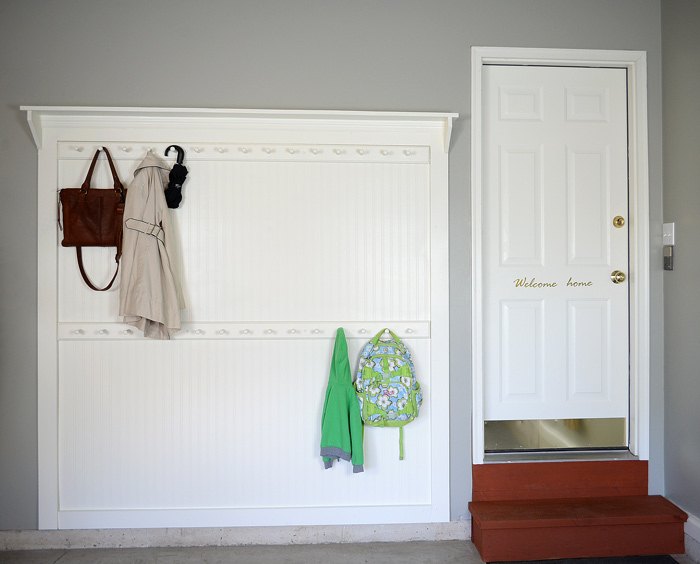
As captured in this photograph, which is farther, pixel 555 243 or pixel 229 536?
pixel 555 243

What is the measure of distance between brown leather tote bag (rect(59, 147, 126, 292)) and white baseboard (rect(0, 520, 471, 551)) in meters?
1.16

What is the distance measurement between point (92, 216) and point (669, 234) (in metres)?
2.60

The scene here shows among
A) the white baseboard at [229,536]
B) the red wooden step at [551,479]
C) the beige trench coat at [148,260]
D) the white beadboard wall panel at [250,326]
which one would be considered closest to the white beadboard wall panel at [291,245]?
the white beadboard wall panel at [250,326]

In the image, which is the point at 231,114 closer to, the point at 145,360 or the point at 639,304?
the point at 145,360

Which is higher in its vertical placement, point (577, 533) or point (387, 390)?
point (387, 390)

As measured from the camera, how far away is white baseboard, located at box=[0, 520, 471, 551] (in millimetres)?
2307

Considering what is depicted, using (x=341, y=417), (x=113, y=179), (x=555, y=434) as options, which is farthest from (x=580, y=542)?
(x=113, y=179)

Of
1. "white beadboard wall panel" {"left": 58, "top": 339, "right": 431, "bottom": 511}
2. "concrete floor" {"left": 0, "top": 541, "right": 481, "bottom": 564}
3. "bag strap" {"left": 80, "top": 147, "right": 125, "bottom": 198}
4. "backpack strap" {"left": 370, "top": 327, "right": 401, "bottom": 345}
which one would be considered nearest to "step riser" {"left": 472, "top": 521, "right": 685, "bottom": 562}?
"concrete floor" {"left": 0, "top": 541, "right": 481, "bottom": 564}

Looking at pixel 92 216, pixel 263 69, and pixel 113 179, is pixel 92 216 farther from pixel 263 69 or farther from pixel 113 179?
pixel 263 69

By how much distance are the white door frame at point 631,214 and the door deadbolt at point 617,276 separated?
0.04 meters

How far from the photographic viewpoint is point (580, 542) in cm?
222

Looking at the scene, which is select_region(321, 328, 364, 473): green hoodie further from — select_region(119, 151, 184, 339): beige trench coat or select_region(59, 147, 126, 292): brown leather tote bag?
select_region(59, 147, 126, 292): brown leather tote bag

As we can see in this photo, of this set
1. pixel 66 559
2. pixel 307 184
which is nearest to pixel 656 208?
pixel 307 184

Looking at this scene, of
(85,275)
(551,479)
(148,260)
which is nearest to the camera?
(148,260)
